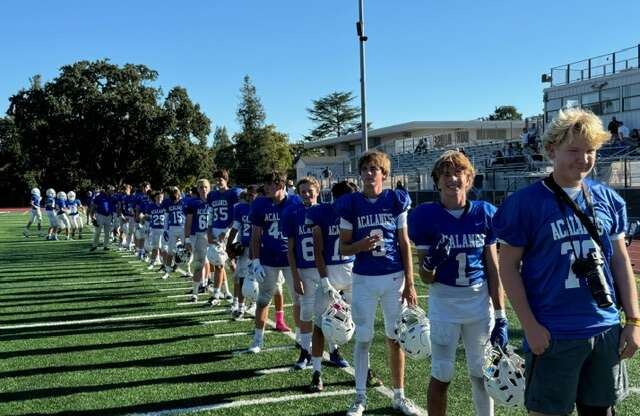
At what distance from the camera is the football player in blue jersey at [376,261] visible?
4395mm

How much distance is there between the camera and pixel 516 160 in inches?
985

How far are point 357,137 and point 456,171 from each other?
5877 cm

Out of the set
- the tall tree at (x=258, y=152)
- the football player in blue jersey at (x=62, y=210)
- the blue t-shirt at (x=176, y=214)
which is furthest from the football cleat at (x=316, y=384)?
the tall tree at (x=258, y=152)

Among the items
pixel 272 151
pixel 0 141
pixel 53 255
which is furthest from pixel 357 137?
pixel 53 255

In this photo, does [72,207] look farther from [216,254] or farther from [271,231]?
[271,231]

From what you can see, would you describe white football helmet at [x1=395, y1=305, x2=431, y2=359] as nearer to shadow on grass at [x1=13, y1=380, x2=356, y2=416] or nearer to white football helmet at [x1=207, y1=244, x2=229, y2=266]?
shadow on grass at [x1=13, y1=380, x2=356, y2=416]

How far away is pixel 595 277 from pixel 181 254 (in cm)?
913

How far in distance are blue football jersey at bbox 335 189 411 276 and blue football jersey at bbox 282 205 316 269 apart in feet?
3.74

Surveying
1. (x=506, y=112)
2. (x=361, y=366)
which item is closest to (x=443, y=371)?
(x=361, y=366)

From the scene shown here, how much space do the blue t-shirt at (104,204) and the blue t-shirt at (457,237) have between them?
48.1ft

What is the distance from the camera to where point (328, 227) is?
5301 millimetres

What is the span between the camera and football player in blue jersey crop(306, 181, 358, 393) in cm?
507

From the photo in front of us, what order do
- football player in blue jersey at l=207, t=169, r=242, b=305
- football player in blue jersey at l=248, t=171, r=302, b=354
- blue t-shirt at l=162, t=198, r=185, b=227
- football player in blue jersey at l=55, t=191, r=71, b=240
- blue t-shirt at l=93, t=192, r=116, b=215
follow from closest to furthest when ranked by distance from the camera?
1. football player in blue jersey at l=248, t=171, r=302, b=354
2. football player in blue jersey at l=207, t=169, r=242, b=305
3. blue t-shirt at l=162, t=198, r=185, b=227
4. blue t-shirt at l=93, t=192, r=116, b=215
5. football player in blue jersey at l=55, t=191, r=71, b=240

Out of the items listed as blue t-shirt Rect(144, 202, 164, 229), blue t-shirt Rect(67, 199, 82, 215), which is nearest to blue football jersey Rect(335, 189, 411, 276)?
blue t-shirt Rect(144, 202, 164, 229)
